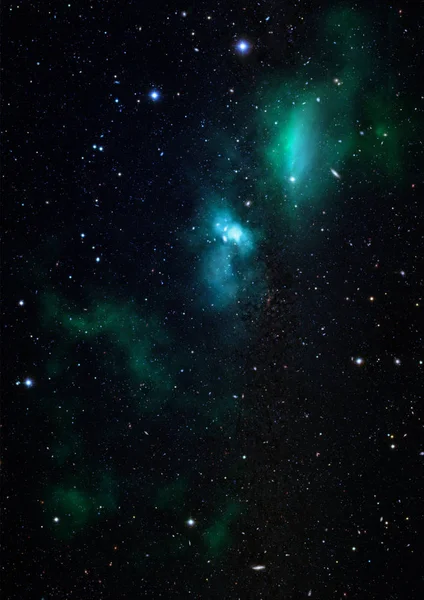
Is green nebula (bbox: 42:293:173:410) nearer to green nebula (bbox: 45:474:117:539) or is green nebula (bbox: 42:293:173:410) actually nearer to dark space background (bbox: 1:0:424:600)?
dark space background (bbox: 1:0:424:600)

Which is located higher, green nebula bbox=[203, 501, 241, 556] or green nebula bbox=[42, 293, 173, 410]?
green nebula bbox=[42, 293, 173, 410]

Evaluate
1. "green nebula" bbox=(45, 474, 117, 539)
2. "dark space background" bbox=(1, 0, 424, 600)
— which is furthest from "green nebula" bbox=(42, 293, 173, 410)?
"green nebula" bbox=(45, 474, 117, 539)

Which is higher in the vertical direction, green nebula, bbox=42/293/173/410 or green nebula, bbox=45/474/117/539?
green nebula, bbox=42/293/173/410

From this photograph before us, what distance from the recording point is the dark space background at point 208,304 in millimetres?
556

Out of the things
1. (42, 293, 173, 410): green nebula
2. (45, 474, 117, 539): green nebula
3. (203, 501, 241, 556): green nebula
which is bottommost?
(203, 501, 241, 556): green nebula

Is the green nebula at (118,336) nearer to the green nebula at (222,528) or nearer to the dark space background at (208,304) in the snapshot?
the dark space background at (208,304)

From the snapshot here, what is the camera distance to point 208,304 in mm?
570

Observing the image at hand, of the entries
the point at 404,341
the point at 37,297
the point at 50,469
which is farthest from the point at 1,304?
the point at 404,341

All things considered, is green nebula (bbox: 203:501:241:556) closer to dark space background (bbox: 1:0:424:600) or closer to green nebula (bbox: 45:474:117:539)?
dark space background (bbox: 1:0:424:600)

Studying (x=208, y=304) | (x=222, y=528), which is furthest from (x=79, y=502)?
(x=208, y=304)

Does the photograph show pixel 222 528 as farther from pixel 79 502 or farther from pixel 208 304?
pixel 208 304

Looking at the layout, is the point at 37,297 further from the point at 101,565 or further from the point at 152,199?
the point at 101,565

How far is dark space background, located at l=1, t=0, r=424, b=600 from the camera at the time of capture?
0.56 meters

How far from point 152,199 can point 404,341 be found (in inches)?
16.2
